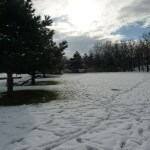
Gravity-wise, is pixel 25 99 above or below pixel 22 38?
below

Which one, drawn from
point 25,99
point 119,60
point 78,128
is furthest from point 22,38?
point 119,60

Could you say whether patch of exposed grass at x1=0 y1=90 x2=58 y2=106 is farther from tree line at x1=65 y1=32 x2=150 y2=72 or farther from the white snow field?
tree line at x1=65 y1=32 x2=150 y2=72

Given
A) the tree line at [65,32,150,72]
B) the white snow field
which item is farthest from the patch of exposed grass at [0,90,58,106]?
the tree line at [65,32,150,72]

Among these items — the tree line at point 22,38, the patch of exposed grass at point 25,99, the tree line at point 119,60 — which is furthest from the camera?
the tree line at point 119,60

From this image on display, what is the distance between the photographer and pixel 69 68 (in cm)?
9388

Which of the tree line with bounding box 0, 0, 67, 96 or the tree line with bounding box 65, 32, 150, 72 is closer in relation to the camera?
the tree line with bounding box 0, 0, 67, 96

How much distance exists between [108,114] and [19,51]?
343 inches

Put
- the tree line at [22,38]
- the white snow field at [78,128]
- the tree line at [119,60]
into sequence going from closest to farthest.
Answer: the white snow field at [78,128] < the tree line at [22,38] < the tree line at [119,60]

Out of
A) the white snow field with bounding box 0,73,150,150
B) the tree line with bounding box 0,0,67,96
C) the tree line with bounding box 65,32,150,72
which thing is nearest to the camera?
the white snow field with bounding box 0,73,150,150

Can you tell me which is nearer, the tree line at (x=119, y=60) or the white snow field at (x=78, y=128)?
the white snow field at (x=78, y=128)

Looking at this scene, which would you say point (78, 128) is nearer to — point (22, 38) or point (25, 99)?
point (25, 99)

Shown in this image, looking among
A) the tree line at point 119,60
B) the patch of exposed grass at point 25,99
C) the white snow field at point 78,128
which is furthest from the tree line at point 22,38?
the tree line at point 119,60

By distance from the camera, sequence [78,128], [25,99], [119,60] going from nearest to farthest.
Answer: [78,128] < [25,99] < [119,60]

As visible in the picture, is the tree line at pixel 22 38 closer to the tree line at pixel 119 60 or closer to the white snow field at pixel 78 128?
the white snow field at pixel 78 128
